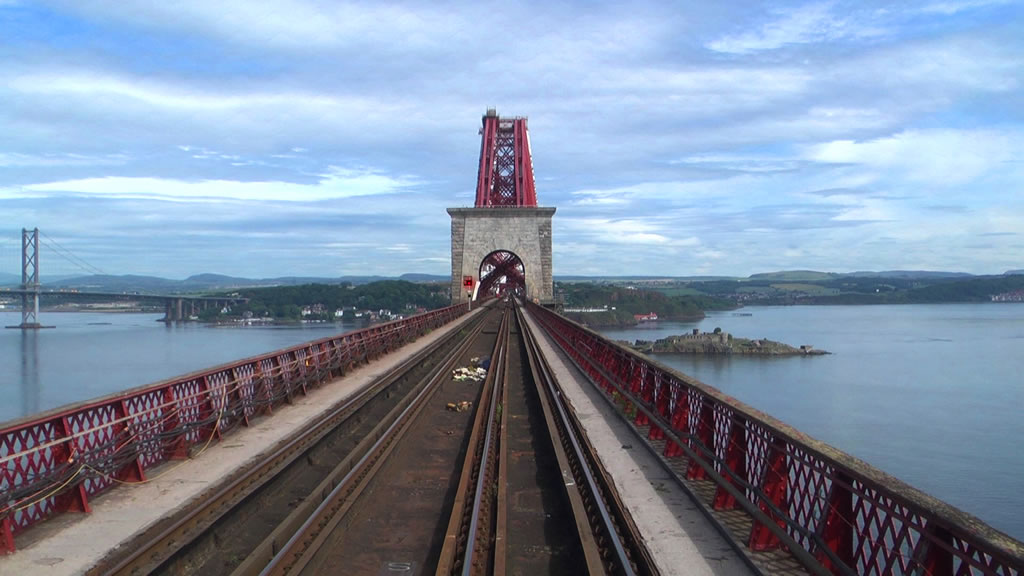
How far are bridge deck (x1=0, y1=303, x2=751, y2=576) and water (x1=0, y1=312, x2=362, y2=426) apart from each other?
15224 millimetres

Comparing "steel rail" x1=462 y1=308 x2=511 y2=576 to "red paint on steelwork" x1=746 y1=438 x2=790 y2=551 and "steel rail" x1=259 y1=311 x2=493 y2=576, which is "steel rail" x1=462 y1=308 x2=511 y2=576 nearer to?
"steel rail" x1=259 y1=311 x2=493 y2=576

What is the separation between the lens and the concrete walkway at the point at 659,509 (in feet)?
15.1

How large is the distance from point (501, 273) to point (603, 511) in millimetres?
56428

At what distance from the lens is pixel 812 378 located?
140ft

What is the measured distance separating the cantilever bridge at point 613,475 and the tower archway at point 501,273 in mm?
37467

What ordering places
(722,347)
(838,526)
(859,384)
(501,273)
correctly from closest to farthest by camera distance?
(838,526) < (859,384) < (722,347) < (501,273)

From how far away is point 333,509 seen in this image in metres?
5.80

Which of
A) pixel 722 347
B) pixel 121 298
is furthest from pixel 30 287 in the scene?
pixel 722 347

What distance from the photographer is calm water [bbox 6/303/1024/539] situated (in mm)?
21609

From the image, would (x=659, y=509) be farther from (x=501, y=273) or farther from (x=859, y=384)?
(x=501, y=273)

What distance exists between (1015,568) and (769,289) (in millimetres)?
200611

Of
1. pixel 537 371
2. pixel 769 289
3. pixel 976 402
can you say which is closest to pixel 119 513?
pixel 537 371

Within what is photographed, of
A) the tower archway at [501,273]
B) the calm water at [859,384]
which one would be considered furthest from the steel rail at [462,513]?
the tower archway at [501,273]

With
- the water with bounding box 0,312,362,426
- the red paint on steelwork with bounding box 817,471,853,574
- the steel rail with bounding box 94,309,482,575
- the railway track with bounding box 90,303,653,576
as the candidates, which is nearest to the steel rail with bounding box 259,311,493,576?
the railway track with bounding box 90,303,653,576
